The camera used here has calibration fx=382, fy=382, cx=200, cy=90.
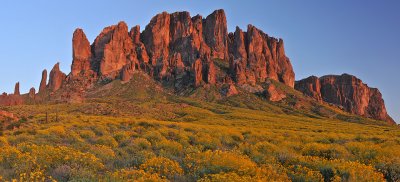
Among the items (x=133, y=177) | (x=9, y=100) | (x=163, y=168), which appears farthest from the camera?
(x=9, y=100)

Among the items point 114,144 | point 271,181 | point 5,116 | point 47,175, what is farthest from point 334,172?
point 5,116

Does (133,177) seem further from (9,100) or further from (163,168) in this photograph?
(9,100)

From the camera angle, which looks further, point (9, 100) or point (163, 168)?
point (9, 100)

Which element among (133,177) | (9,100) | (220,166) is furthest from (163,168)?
(9,100)

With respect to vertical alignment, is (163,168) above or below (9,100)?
below

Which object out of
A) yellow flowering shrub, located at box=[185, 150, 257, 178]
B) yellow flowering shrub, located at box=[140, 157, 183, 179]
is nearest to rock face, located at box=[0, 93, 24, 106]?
yellow flowering shrub, located at box=[140, 157, 183, 179]

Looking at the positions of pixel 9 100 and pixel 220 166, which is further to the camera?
pixel 9 100

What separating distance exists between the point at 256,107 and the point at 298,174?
169 metres

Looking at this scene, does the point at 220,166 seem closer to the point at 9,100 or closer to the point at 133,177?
the point at 133,177

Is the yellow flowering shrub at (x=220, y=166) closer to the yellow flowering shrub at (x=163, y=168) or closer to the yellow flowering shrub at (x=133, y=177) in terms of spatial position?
the yellow flowering shrub at (x=163, y=168)

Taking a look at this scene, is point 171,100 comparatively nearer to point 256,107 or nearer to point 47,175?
point 256,107

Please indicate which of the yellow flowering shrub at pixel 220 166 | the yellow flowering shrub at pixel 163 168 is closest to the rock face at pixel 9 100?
the yellow flowering shrub at pixel 163 168

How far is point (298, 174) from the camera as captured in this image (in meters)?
13.3

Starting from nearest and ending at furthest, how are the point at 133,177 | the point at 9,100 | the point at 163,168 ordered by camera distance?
the point at 133,177
the point at 163,168
the point at 9,100
